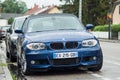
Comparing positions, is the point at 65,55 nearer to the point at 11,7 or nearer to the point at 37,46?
the point at 37,46

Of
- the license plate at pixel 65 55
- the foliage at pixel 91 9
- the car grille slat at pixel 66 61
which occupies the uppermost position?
the license plate at pixel 65 55

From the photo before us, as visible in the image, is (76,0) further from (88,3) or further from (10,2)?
(10,2)

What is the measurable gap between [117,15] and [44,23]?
59625 mm

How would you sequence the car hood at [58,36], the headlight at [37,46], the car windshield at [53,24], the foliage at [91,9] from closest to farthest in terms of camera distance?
the headlight at [37,46]
the car hood at [58,36]
the car windshield at [53,24]
the foliage at [91,9]

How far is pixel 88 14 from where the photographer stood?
92.1 meters

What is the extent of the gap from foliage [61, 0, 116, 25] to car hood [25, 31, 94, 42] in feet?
247

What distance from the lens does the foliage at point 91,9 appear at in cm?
8850

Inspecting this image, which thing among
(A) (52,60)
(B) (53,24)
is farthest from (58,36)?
(B) (53,24)

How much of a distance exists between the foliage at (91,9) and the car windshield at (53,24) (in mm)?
74380

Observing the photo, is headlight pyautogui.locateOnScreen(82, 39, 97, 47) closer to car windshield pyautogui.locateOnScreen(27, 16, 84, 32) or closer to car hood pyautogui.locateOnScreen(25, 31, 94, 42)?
car hood pyautogui.locateOnScreen(25, 31, 94, 42)

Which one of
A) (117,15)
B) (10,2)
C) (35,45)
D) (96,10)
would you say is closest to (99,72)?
(35,45)

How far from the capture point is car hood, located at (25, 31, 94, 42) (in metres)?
11.3

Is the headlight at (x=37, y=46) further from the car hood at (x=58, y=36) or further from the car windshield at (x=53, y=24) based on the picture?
the car windshield at (x=53, y=24)

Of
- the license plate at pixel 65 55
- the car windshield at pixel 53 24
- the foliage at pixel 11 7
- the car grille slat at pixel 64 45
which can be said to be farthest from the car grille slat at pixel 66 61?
the foliage at pixel 11 7
